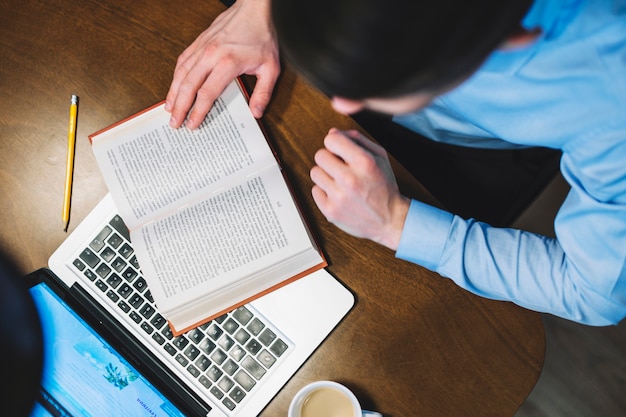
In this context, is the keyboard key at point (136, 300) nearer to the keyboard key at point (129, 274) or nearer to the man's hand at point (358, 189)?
the keyboard key at point (129, 274)

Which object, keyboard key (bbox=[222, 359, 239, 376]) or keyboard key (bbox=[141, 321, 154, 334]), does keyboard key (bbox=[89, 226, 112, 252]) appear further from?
keyboard key (bbox=[222, 359, 239, 376])

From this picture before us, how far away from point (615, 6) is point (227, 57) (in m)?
0.54

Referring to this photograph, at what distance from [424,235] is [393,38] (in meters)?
0.40

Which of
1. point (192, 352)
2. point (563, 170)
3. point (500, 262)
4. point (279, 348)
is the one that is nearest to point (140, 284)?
point (192, 352)

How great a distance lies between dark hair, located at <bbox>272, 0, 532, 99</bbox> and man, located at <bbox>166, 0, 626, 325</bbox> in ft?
0.05

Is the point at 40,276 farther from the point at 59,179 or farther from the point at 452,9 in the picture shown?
the point at 452,9

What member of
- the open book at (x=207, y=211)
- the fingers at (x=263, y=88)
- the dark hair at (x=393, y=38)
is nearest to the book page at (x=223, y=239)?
the open book at (x=207, y=211)

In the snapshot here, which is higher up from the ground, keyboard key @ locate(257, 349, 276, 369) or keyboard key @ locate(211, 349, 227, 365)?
keyboard key @ locate(211, 349, 227, 365)

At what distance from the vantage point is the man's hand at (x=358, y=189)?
0.72 meters

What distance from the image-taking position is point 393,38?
389 millimetres

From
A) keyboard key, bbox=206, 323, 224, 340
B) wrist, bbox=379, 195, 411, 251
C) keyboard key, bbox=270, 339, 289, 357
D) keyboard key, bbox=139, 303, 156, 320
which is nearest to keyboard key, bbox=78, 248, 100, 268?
keyboard key, bbox=139, 303, 156, 320

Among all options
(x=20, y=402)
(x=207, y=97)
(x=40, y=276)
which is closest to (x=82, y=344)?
(x=40, y=276)

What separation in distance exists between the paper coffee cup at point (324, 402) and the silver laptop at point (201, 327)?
0.06 meters

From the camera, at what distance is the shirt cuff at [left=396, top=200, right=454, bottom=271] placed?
733 millimetres
